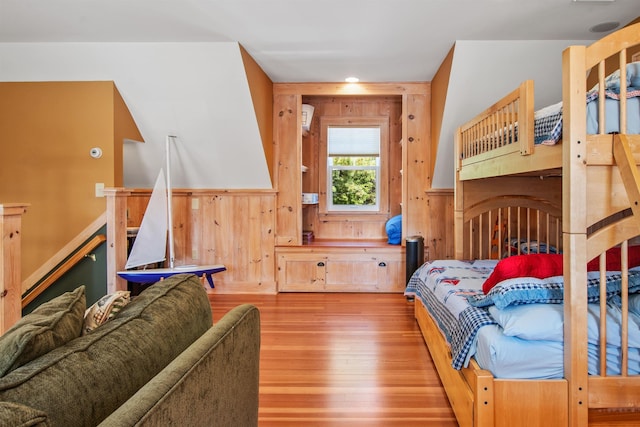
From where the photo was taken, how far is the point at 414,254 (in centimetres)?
400

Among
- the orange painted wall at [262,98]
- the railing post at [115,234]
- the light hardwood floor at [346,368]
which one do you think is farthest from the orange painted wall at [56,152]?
the light hardwood floor at [346,368]

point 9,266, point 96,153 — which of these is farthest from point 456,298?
point 96,153

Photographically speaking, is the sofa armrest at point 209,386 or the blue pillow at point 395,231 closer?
the sofa armrest at point 209,386

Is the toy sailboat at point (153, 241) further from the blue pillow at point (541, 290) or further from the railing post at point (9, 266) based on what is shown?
the blue pillow at point (541, 290)

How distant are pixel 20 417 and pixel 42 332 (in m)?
0.32

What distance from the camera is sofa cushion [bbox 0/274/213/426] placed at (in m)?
0.69

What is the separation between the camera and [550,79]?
11.4 ft

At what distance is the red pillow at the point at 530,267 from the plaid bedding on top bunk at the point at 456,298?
23 centimetres

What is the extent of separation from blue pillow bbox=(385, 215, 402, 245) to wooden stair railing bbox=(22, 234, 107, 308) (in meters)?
2.76

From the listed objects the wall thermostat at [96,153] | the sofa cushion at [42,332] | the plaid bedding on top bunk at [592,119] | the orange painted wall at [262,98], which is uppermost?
the orange painted wall at [262,98]

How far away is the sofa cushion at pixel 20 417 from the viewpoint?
0.53m

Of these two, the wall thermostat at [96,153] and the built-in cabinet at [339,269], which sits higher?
the wall thermostat at [96,153]

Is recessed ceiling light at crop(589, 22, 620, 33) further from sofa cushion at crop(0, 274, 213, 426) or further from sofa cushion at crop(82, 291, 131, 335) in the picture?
sofa cushion at crop(82, 291, 131, 335)

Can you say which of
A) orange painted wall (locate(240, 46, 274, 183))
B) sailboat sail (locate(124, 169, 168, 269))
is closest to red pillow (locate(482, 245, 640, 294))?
orange painted wall (locate(240, 46, 274, 183))
